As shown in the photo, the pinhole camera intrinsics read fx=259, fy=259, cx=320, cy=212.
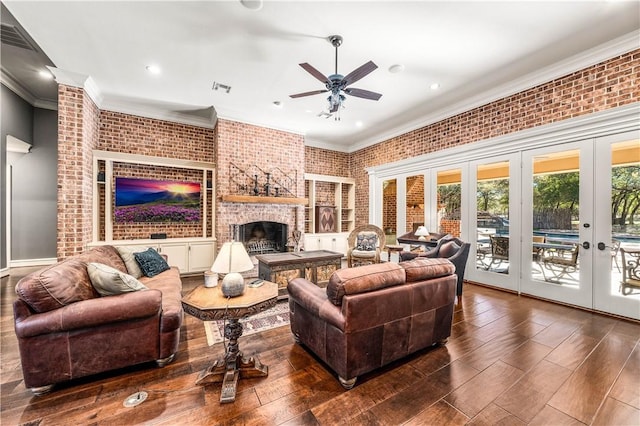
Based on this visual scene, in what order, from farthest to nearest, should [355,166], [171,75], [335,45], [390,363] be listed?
[355,166], [171,75], [335,45], [390,363]

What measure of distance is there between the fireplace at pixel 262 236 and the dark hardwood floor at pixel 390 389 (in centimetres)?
319

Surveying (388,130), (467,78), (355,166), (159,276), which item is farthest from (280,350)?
(355,166)

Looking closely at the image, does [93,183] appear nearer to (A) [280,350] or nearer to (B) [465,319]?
(A) [280,350]

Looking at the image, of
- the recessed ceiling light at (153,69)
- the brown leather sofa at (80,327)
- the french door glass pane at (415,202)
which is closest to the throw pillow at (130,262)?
the brown leather sofa at (80,327)

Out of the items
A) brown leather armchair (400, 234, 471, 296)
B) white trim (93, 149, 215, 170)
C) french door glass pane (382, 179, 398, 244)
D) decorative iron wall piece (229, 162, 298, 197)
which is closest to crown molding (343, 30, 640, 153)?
french door glass pane (382, 179, 398, 244)

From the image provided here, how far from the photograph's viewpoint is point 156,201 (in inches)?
209

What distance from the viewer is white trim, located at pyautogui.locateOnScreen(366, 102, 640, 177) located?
318 centimetres

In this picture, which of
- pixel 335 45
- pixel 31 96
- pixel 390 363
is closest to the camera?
pixel 390 363

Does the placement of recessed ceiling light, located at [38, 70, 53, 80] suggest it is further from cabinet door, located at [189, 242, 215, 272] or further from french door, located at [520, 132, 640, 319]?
french door, located at [520, 132, 640, 319]

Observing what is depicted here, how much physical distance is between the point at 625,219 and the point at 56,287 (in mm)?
5975

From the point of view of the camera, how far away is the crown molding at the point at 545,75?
10.4 ft

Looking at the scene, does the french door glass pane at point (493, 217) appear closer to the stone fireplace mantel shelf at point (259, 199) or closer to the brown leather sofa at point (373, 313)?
the brown leather sofa at point (373, 313)

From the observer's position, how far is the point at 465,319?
3240mm

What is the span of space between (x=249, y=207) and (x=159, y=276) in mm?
2634
